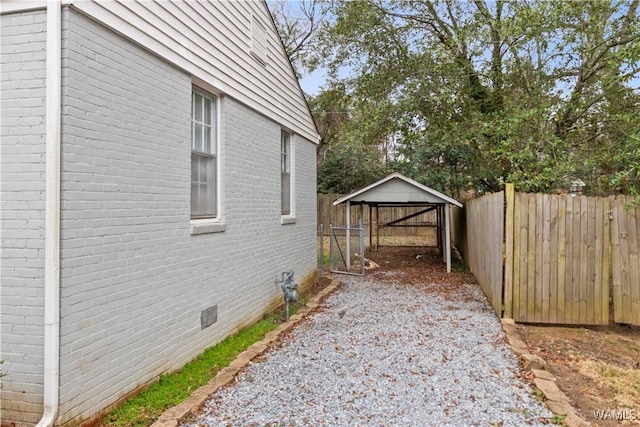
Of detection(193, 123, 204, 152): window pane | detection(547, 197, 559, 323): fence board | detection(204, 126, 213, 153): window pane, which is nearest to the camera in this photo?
detection(193, 123, 204, 152): window pane

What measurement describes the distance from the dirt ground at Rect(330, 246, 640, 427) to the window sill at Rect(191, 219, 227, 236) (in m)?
3.90

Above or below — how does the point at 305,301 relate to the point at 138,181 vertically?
below

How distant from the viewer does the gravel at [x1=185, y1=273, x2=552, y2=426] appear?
3.39m

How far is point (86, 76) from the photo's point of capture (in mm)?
3148

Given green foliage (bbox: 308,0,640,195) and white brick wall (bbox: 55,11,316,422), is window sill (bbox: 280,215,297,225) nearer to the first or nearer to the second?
white brick wall (bbox: 55,11,316,422)

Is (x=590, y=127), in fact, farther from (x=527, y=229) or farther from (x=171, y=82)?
(x=171, y=82)

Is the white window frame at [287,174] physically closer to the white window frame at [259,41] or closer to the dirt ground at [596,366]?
the white window frame at [259,41]

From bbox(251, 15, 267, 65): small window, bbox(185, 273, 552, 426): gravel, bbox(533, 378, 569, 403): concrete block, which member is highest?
bbox(251, 15, 267, 65): small window

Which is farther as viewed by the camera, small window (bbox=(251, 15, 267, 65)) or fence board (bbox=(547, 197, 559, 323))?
small window (bbox=(251, 15, 267, 65))

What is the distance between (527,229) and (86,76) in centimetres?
556

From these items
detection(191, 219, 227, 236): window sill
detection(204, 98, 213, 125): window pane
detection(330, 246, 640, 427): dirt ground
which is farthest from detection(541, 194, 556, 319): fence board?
detection(204, 98, 213, 125): window pane

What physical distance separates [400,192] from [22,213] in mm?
9461

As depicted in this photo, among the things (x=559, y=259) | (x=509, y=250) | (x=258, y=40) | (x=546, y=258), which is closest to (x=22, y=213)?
Answer: (x=258, y=40)

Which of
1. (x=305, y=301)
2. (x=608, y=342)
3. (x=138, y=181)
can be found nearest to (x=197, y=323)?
(x=138, y=181)
